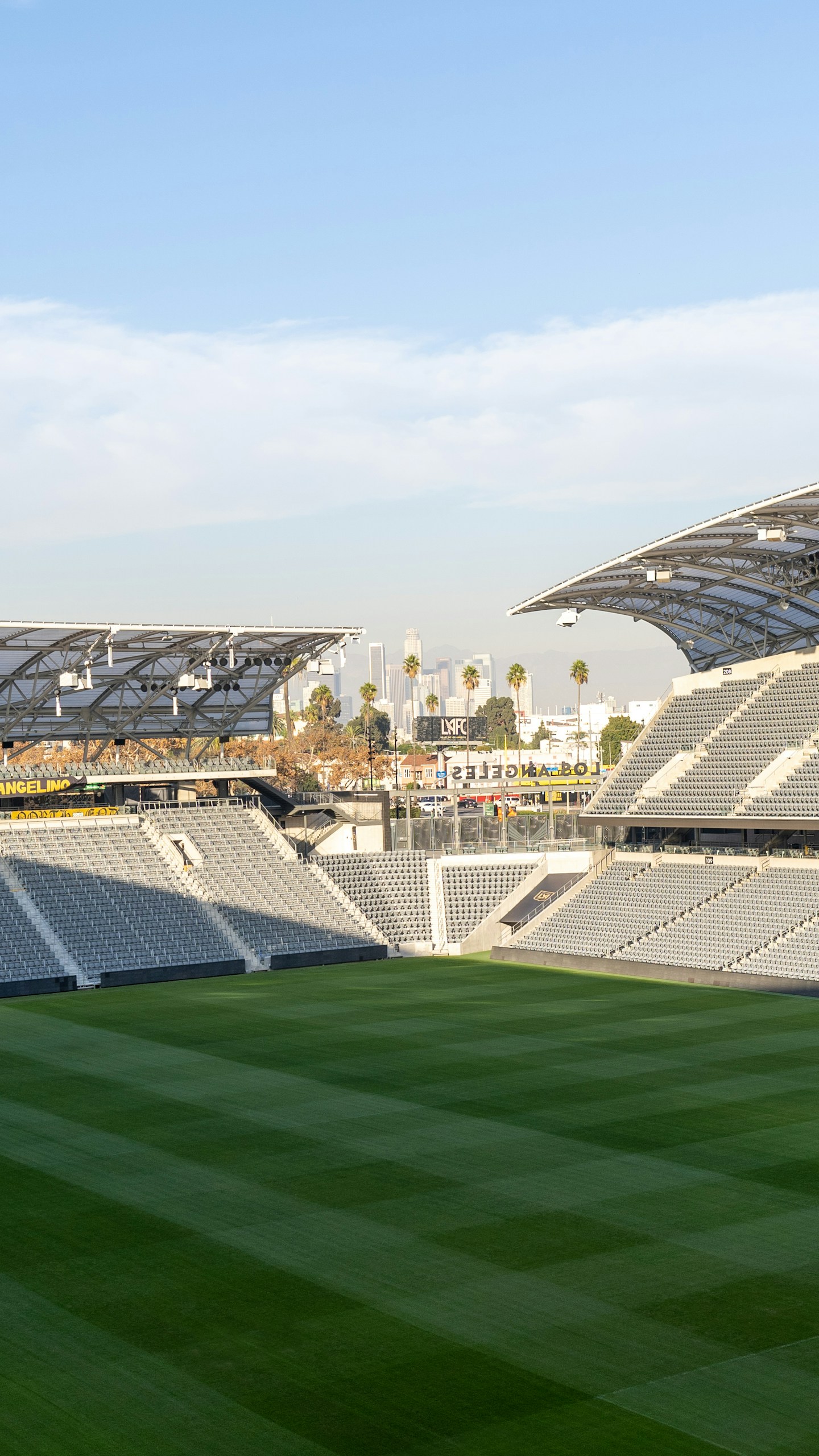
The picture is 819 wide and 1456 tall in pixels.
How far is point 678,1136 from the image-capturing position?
27250 millimetres

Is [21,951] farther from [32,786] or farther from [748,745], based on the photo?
[748,745]

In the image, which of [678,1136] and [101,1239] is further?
[678,1136]

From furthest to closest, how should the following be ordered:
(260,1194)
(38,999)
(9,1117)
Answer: (38,999), (9,1117), (260,1194)

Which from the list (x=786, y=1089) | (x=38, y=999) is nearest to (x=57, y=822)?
(x=38, y=999)

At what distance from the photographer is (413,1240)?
2166 cm

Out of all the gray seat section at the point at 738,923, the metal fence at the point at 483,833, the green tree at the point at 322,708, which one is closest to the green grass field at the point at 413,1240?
the gray seat section at the point at 738,923

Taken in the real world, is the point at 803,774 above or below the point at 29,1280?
above

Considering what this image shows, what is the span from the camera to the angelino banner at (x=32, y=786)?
5878cm

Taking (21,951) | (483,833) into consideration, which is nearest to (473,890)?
(483,833)

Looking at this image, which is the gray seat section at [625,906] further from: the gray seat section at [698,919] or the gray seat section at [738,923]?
the gray seat section at [738,923]

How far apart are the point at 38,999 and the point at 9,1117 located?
54.9 feet

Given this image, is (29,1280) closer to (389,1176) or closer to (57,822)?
(389,1176)

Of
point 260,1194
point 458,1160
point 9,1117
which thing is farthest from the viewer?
point 9,1117

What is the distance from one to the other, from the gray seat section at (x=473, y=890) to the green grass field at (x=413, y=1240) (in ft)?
59.6
